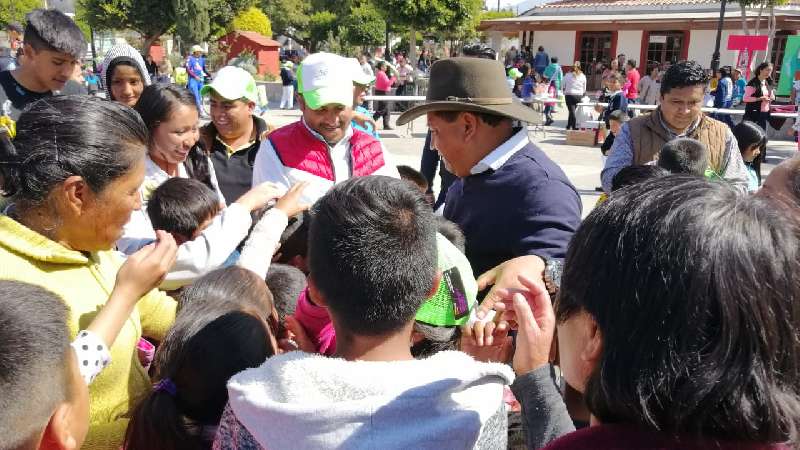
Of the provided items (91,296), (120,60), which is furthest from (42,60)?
(91,296)

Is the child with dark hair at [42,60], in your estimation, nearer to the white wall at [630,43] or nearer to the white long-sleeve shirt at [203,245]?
the white long-sleeve shirt at [203,245]

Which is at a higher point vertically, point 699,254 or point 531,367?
point 699,254

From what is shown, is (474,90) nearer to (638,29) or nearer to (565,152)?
(565,152)

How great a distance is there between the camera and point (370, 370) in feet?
4.00

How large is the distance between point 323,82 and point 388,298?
1916 millimetres

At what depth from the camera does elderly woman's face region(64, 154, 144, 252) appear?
1631 mm

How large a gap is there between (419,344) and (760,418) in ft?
3.45

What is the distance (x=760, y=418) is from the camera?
899 millimetres

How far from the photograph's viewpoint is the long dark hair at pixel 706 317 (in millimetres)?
884

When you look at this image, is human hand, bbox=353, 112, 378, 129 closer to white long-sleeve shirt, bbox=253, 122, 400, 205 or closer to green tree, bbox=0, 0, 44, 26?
white long-sleeve shirt, bbox=253, 122, 400, 205

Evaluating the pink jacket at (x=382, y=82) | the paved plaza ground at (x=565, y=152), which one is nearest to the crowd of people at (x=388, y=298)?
the paved plaza ground at (x=565, y=152)

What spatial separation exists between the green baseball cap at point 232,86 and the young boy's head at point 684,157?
93.4 inches

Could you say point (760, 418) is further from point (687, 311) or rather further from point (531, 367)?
point (531, 367)

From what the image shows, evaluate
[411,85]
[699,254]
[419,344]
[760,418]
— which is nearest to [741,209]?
[699,254]
